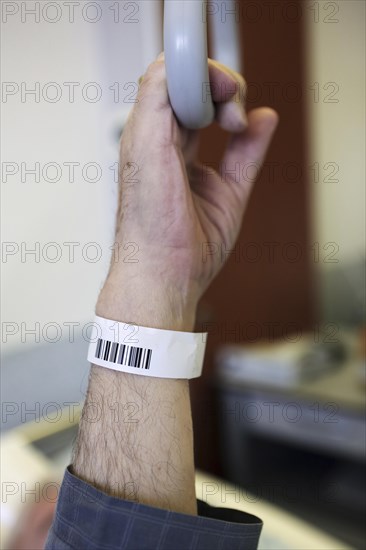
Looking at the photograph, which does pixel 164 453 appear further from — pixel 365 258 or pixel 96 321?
pixel 365 258

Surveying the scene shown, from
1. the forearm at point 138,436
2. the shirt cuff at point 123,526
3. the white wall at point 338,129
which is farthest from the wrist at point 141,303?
the white wall at point 338,129

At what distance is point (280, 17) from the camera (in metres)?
1.74

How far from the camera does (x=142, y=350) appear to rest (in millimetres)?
469

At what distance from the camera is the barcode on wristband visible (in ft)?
1.53

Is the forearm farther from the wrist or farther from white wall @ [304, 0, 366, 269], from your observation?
white wall @ [304, 0, 366, 269]

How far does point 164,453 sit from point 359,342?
1.24m

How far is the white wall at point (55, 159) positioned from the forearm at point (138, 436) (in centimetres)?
16

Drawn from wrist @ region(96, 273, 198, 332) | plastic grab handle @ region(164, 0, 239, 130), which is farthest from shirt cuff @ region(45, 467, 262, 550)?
plastic grab handle @ region(164, 0, 239, 130)

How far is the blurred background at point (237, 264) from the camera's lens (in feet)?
1.97

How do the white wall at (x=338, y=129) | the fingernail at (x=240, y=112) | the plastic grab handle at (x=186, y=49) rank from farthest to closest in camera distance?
the white wall at (x=338, y=129)
the fingernail at (x=240, y=112)
the plastic grab handle at (x=186, y=49)

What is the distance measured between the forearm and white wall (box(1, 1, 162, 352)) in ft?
0.51

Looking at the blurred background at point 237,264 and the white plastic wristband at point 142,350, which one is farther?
the blurred background at point 237,264

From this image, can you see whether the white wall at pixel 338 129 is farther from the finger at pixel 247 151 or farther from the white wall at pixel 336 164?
the finger at pixel 247 151

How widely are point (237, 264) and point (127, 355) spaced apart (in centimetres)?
120
